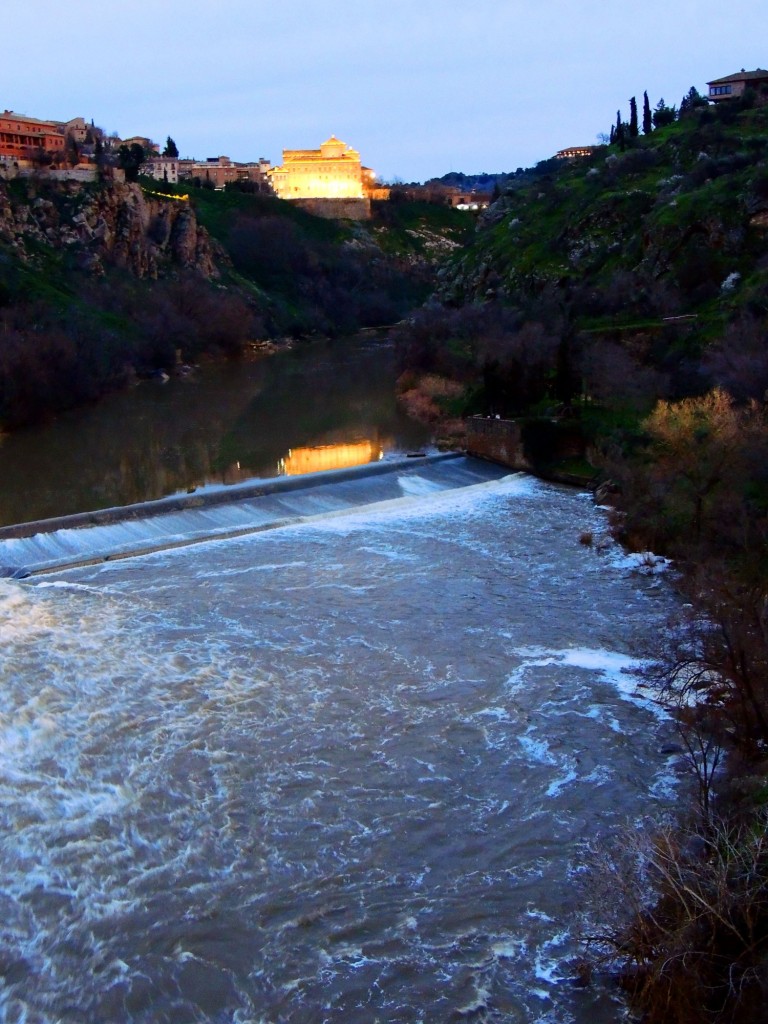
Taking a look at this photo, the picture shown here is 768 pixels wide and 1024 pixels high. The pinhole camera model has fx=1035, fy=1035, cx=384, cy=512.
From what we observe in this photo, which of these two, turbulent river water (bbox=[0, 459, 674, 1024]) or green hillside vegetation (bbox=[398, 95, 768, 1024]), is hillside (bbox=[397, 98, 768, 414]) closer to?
green hillside vegetation (bbox=[398, 95, 768, 1024])

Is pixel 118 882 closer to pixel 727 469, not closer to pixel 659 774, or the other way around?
pixel 659 774

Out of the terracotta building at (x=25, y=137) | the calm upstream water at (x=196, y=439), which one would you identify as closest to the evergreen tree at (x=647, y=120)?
the calm upstream water at (x=196, y=439)

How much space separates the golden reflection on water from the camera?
2865 centimetres

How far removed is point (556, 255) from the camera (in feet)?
161

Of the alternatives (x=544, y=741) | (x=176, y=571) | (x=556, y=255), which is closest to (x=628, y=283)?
(x=556, y=255)

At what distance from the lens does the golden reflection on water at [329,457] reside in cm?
2865

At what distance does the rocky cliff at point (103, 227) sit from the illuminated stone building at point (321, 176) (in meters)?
42.6

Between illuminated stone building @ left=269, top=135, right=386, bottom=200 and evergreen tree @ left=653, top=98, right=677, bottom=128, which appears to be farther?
illuminated stone building @ left=269, top=135, right=386, bottom=200

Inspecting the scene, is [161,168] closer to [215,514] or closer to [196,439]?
[196,439]

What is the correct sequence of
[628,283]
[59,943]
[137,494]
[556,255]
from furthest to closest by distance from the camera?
[556,255] < [628,283] < [137,494] < [59,943]

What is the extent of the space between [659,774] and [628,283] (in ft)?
95.7

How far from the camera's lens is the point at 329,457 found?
99.5 ft

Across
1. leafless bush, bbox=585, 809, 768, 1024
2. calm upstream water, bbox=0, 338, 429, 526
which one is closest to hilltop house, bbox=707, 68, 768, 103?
calm upstream water, bbox=0, 338, 429, 526

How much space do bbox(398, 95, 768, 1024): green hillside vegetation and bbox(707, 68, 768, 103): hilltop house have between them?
2.47m
